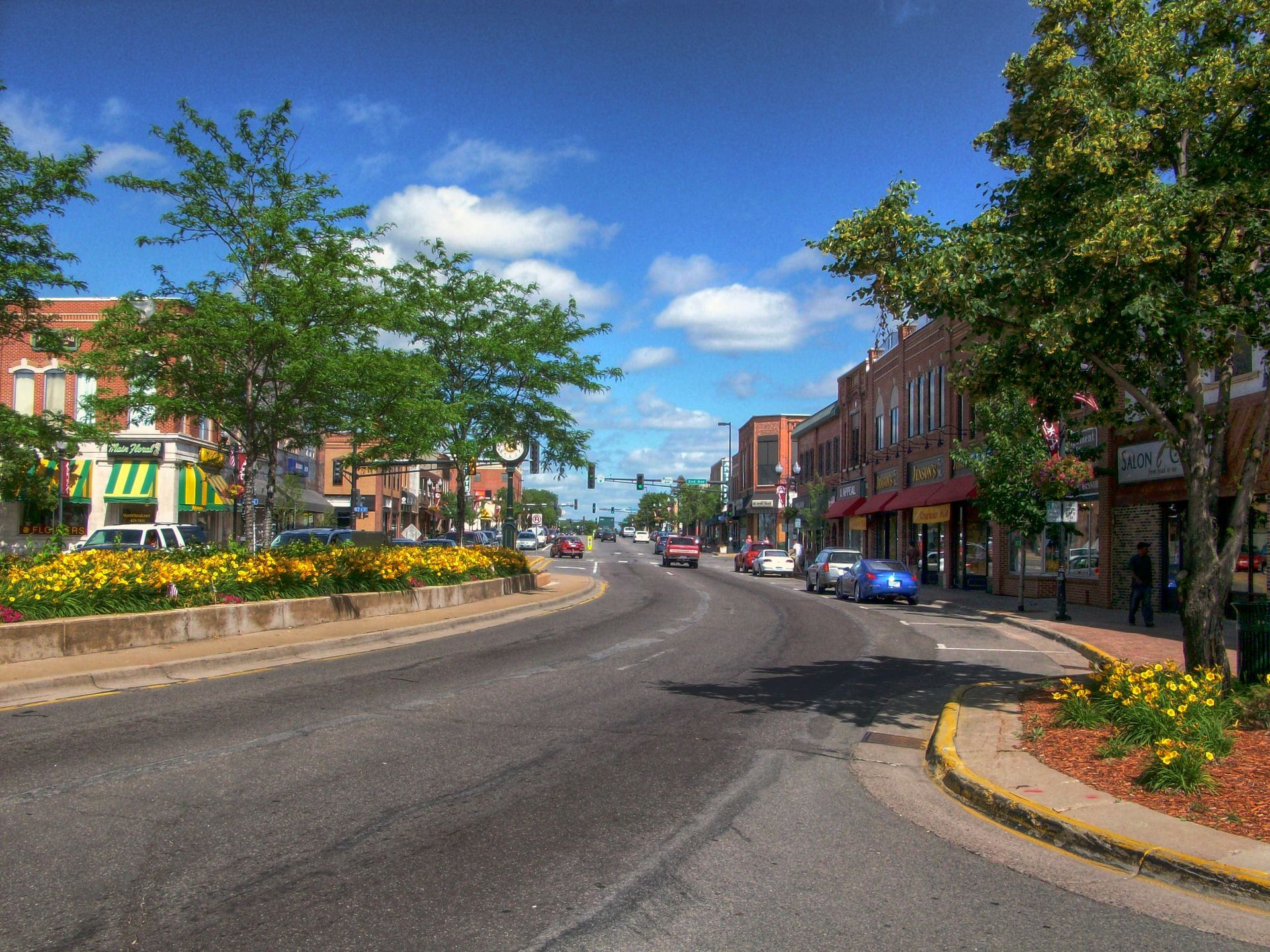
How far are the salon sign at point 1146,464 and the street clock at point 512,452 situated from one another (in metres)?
15.3

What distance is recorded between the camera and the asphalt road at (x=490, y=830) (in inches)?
179

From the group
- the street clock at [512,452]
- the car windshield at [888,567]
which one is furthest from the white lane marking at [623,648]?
the car windshield at [888,567]

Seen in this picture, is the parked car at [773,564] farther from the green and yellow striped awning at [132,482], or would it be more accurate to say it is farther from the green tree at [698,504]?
the green tree at [698,504]

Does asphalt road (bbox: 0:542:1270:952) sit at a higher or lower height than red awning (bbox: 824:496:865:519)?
lower

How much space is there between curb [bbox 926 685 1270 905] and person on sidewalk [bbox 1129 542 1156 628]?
1469 cm

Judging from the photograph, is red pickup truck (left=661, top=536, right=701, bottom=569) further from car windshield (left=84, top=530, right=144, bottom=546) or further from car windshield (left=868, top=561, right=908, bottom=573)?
car windshield (left=84, top=530, right=144, bottom=546)

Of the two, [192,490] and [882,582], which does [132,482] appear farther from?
[882,582]

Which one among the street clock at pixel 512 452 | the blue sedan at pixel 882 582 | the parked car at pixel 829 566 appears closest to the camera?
the street clock at pixel 512 452

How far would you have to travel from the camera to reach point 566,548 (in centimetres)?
6512

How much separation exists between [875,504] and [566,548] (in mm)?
26324

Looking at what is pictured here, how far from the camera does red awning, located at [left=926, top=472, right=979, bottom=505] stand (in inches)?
1252

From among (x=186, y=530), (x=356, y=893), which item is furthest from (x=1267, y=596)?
(x=186, y=530)

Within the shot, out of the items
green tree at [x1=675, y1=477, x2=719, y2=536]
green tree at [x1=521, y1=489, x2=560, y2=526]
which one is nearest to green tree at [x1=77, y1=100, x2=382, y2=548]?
green tree at [x1=675, y1=477, x2=719, y2=536]

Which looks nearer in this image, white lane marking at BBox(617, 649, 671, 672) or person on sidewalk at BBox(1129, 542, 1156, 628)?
white lane marking at BBox(617, 649, 671, 672)
